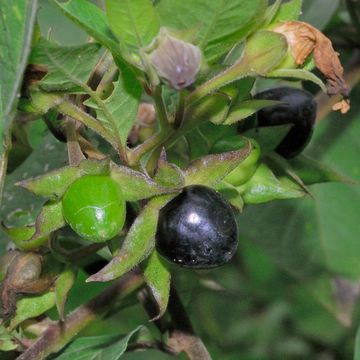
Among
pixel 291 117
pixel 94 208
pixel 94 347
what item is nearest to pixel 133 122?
pixel 94 208

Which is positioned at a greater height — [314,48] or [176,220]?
[314,48]

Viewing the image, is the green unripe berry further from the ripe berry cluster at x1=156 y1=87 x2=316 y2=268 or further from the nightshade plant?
the ripe berry cluster at x1=156 y1=87 x2=316 y2=268

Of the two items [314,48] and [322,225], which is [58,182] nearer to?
[314,48]

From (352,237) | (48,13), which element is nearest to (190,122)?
(48,13)

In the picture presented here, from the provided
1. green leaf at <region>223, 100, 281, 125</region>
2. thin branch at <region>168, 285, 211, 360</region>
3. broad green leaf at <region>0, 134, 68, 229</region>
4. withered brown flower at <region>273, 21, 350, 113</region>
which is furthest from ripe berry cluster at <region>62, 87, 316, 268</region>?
broad green leaf at <region>0, 134, 68, 229</region>

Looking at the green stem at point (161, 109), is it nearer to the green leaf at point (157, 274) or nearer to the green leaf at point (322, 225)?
the green leaf at point (157, 274)

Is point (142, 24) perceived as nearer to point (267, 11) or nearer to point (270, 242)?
point (267, 11)
